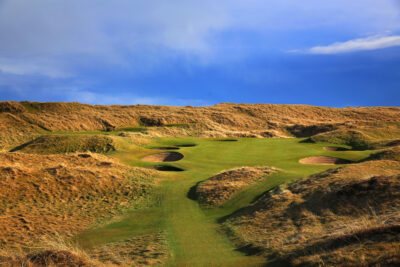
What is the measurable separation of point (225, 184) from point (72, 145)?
22540 mm

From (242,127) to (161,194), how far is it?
55.2m

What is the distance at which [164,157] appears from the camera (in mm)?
30609

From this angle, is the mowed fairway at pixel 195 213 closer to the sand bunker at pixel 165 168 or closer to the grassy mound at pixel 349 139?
the sand bunker at pixel 165 168

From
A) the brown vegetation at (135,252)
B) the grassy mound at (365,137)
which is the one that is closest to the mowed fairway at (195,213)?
the brown vegetation at (135,252)

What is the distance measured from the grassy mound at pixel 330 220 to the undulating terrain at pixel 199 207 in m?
0.04

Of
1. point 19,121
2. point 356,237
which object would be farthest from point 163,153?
point 19,121

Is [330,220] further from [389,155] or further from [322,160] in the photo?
[322,160]

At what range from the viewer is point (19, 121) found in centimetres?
5491

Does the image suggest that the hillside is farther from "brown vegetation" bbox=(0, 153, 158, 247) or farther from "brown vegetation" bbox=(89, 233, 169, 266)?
"brown vegetation" bbox=(89, 233, 169, 266)


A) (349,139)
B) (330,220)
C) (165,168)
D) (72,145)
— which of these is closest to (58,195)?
(165,168)

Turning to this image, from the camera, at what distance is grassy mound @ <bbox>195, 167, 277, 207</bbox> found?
16.9m

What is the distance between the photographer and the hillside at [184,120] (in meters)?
53.6

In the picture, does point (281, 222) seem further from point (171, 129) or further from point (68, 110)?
point (68, 110)

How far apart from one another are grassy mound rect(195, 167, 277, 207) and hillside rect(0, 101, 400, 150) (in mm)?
26859
